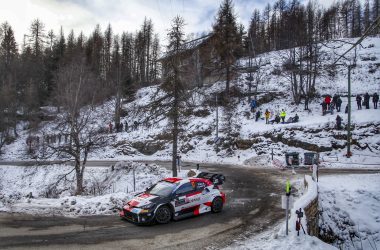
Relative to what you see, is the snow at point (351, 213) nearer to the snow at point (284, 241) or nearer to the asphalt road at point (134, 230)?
the asphalt road at point (134, 230)

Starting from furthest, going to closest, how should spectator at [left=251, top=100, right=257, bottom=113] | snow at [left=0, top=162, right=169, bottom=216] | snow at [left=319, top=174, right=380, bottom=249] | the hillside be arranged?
spectator at [left=251, top=100, right=257, bottom=113] < the hillside < snow at [left=319, top=174, right=380, bottom=249] < snow at [left=0, top=162, right=169, bottom=216]

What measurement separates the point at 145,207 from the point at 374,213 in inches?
430

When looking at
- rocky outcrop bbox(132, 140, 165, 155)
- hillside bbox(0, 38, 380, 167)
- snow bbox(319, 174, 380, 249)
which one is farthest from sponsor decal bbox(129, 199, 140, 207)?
rocky outcrop bbox(132, 140, 165, 155)

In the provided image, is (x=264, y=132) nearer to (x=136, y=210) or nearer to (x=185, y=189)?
(x=185, y=189)

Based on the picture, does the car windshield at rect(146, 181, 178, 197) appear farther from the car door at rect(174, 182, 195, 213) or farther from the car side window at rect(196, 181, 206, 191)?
the car side window at rect(196, 181, 206, 191)

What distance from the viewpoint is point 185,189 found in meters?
12.1

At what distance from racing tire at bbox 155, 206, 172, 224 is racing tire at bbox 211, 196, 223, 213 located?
2.10 metres

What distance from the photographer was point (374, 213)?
1458 cm

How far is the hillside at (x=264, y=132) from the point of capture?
27562mm

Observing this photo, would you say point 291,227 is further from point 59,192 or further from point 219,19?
point 219,19

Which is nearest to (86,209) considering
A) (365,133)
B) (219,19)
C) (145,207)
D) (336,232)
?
(145,207)

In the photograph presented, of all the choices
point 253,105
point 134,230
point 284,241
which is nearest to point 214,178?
point 134,230

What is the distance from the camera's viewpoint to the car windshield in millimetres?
11796

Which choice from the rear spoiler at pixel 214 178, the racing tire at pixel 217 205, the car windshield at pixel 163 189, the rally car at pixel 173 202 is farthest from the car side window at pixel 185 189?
the rear spoiler at pixel 214 178
